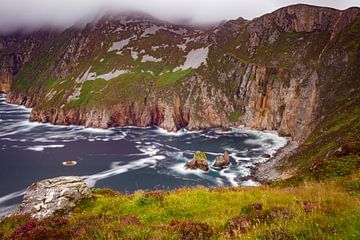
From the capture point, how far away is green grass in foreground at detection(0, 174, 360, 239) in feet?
24.0

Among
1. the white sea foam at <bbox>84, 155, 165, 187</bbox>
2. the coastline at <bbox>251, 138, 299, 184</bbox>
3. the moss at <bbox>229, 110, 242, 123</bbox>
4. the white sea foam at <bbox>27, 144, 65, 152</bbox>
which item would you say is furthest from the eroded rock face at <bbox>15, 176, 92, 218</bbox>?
the moss at <bbox>229, 110, 242, 123</bbox>

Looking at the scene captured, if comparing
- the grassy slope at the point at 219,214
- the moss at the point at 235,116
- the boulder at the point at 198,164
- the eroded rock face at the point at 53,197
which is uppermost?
the grassy slope at the point at 219,214

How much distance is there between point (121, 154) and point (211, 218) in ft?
329

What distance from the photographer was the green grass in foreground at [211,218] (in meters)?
7.31

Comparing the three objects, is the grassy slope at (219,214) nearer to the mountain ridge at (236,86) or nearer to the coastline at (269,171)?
the coastline at (269,171)

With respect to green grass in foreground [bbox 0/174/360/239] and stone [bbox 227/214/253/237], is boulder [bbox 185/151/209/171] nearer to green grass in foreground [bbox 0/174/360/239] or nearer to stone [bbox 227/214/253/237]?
green grass in foreground [bbox 0/174/360/239]

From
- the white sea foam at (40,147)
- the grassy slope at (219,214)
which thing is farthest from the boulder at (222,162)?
the grassy slope at (219,214)

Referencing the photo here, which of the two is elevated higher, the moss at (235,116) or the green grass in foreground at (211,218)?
the green grass in foreground at (211,218)

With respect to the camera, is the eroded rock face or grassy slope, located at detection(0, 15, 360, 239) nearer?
grassy slope, located at detection(0, 15, 360, 239)

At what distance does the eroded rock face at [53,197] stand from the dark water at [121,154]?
56125 mm

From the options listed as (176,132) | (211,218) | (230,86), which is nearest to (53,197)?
(211,218)

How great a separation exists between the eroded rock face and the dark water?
56.1m

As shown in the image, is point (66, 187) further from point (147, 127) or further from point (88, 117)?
point (88, 117)

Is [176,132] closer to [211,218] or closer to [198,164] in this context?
[198,164]
